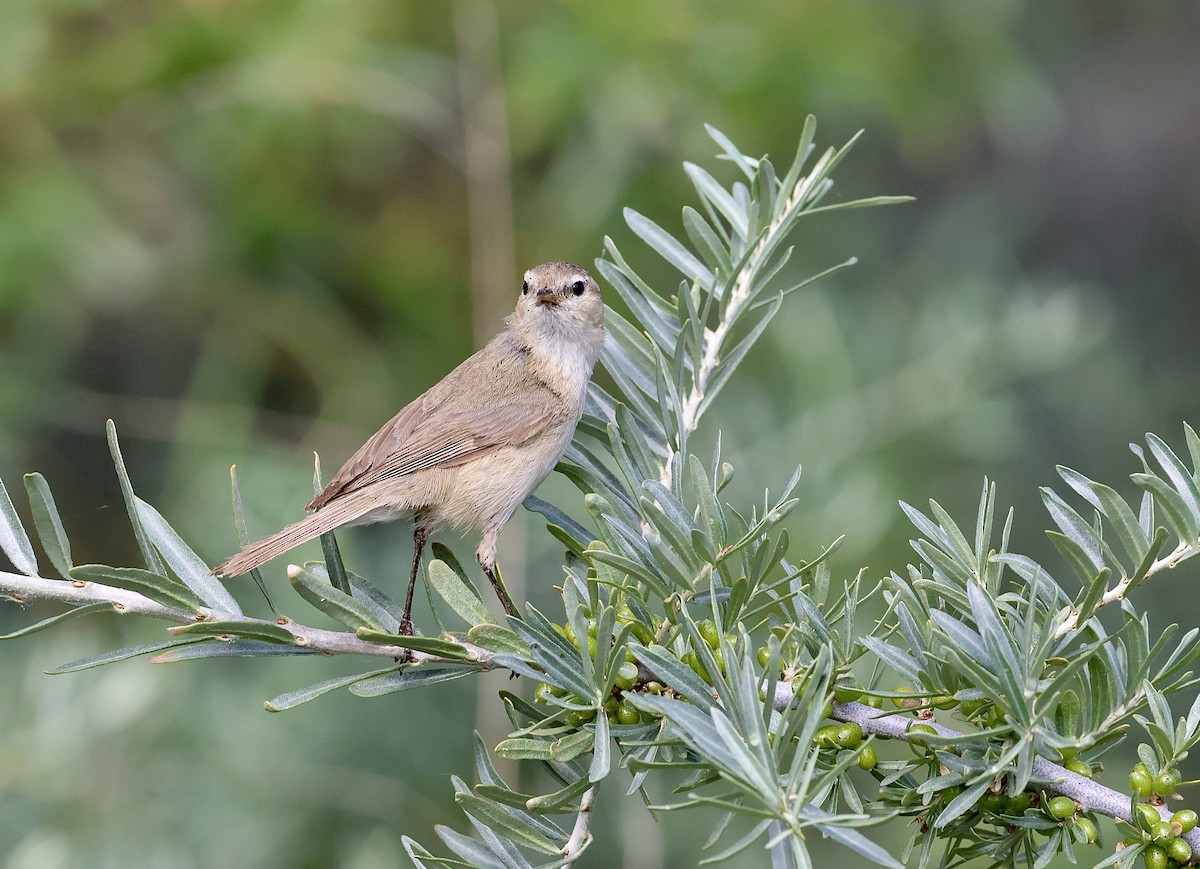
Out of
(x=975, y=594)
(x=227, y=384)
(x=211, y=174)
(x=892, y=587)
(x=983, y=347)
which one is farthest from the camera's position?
(x=211, y=174)

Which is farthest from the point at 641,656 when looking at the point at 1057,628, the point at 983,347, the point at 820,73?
the point at 820,73

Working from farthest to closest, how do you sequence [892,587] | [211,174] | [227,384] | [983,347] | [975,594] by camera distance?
1. [211,174]
2. [227,384]
3. [983,347]
4. [892,587]
5. [975,594]

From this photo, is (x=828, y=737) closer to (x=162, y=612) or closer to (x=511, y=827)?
(x=511, y=827)

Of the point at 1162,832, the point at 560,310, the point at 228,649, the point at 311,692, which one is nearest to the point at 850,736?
the point at 1162,832

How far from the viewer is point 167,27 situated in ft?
15.3

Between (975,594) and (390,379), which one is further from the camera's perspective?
(390,379)

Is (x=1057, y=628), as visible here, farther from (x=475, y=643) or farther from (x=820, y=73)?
(x=820, y=73)

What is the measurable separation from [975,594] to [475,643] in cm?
62

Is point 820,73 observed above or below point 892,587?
above

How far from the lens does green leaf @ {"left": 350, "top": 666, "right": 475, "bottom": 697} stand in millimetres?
1523

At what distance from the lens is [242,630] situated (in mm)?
1383

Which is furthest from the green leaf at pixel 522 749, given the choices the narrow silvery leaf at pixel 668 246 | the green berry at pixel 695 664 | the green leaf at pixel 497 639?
the narrow silvery leaf at pixel 668 246

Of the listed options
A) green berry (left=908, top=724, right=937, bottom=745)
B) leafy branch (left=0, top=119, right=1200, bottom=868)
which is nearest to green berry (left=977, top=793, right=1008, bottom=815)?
leafy branch (left=0, top=119, right=1200, bottom=868)

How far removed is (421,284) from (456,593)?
342 centimetres
